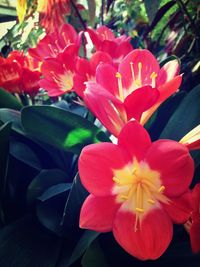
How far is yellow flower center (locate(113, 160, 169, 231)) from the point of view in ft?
1.00

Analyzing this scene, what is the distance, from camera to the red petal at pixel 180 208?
0.30m

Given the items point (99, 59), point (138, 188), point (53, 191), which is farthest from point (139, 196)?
point (99, 59)

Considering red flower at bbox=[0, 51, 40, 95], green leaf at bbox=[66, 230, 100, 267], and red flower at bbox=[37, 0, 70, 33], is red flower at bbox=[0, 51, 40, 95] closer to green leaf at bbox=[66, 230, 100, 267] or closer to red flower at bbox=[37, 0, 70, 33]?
red flower at bbox=[37, 0, 70, 33]

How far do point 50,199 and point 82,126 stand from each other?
0.10 meters

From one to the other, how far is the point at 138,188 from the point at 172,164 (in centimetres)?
5

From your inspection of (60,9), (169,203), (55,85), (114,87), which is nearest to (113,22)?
(60,9)

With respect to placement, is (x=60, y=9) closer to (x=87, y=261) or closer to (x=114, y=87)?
(x=114, y=87)

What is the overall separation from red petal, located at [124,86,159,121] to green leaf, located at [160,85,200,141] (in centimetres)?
10

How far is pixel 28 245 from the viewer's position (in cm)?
39

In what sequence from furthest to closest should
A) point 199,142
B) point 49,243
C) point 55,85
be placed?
point 55,85, point 49,243, point 199,142

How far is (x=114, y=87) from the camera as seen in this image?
38cm

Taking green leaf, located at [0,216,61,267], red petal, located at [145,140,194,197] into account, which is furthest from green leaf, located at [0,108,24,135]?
red petal, located at [145,140,194,197]

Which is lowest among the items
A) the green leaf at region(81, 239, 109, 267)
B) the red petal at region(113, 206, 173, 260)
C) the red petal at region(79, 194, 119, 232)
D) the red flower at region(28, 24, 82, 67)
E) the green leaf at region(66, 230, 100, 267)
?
the green leaf at region(81, 239, 109, 267)

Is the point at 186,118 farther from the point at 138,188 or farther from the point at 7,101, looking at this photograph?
the point at 7,101
